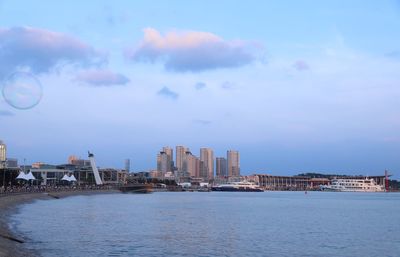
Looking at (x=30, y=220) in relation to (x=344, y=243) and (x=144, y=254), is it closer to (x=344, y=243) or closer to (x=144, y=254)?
(x=144, y=254)

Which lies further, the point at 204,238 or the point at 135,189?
the point at 135,189

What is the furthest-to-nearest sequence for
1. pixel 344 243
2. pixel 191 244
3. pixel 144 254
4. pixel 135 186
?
pixel 135 186 → pixel 344 243 → pixel 191 244 → pixel 144 254

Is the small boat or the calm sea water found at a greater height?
the small boat

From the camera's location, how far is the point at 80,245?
34.8 m

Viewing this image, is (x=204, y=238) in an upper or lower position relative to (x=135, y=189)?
lower

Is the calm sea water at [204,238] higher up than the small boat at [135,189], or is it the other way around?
the small boat at [135,189]

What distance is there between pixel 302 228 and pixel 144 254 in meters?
22.7

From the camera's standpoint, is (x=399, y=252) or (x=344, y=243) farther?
(x=344, y=243)

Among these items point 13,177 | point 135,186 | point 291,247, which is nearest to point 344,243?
point 291,247

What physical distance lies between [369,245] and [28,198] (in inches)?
2794

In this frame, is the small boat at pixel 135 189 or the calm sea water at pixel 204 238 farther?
the small boat at pixel 135 189

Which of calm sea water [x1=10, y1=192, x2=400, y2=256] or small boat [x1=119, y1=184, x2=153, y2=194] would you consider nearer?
calm sea water [x1=10, y1=192, x2=400, y2=256]

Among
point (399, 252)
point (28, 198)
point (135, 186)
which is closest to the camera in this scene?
point (399, 252)

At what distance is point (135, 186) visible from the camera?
7623 inches
